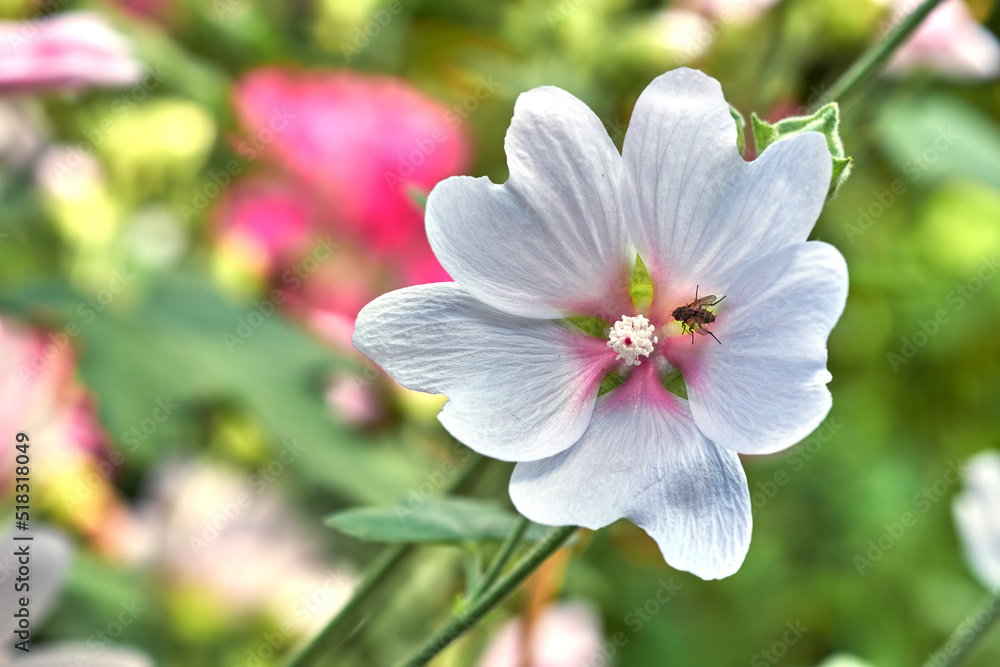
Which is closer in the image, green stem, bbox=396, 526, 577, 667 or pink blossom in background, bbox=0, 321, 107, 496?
green stem, bbox=396, 526, 577, 667

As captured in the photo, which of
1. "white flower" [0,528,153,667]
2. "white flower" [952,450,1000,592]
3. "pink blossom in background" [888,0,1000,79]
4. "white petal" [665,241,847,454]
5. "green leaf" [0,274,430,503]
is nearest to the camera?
"white petal" [665,241,847,454]

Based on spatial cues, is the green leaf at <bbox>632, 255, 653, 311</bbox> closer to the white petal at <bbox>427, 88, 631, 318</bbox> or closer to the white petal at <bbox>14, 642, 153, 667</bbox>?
the white petal at <bbox>427, 88, 631, 318</bbox>

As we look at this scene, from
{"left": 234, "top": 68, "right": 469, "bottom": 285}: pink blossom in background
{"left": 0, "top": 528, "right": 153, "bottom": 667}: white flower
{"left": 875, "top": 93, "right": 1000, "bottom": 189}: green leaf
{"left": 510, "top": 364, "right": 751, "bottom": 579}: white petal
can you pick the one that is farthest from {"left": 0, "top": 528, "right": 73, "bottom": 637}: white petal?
{"left": 875, "top": 93, "right": 1000, "bottom": 189}: green leaf

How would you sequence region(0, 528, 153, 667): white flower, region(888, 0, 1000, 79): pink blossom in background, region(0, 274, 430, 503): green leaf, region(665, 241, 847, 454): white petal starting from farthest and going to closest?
region(888, 0, 1000, 79): pink blossom in background
region(0, 274, 430, 503): green leaf
region(0, 528, 153, 667): white flower
region(665, 241, 847, 454): white petal

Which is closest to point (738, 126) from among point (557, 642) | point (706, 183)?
point (706, 183)

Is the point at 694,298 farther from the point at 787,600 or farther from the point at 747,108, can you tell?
the point at 787,600

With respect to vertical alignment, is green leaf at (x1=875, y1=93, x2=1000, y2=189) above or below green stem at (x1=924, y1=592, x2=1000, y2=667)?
above

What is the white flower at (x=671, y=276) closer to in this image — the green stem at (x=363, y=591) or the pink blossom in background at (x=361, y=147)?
the green stem at (x=363, y=591)

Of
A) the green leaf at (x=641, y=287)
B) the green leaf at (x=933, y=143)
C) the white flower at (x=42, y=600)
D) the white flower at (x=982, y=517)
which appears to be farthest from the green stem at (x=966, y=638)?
the green leaf at (x=933, y=143)
